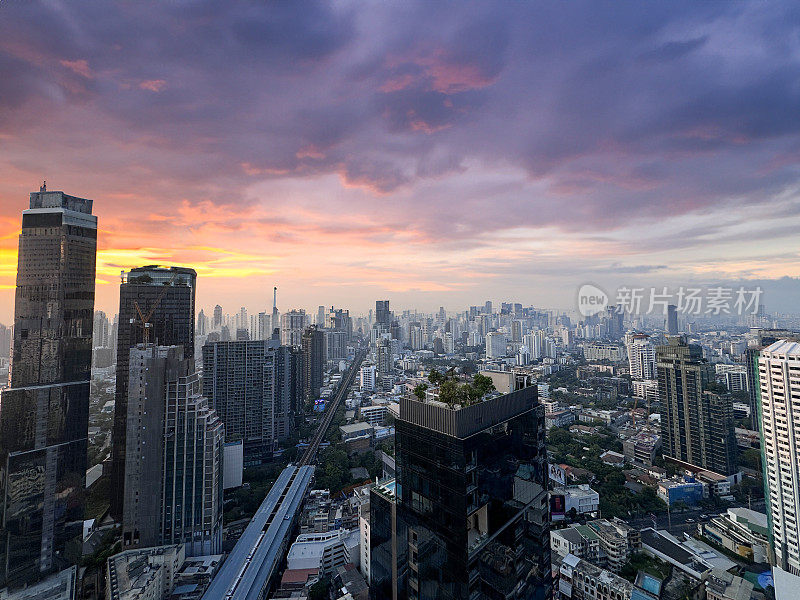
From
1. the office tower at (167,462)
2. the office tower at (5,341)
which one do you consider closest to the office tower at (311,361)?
the office tower at (167,462)

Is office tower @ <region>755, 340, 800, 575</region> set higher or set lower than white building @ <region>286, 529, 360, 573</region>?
higher

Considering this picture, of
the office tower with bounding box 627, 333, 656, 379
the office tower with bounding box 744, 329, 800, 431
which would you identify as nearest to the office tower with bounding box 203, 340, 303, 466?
the office tower with bounding box 744, 329, 800, 431

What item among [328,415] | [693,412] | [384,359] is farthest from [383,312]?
[693,412]

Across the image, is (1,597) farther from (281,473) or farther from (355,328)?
(355,328)

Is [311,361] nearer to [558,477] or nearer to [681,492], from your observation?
[558,477]

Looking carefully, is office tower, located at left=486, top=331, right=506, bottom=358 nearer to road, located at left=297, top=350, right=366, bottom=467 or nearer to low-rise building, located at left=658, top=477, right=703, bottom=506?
road, located at left=297, top=350, right=366, bottom=467

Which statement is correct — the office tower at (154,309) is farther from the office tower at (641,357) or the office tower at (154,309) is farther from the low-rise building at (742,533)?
the office tower at (641,357)
